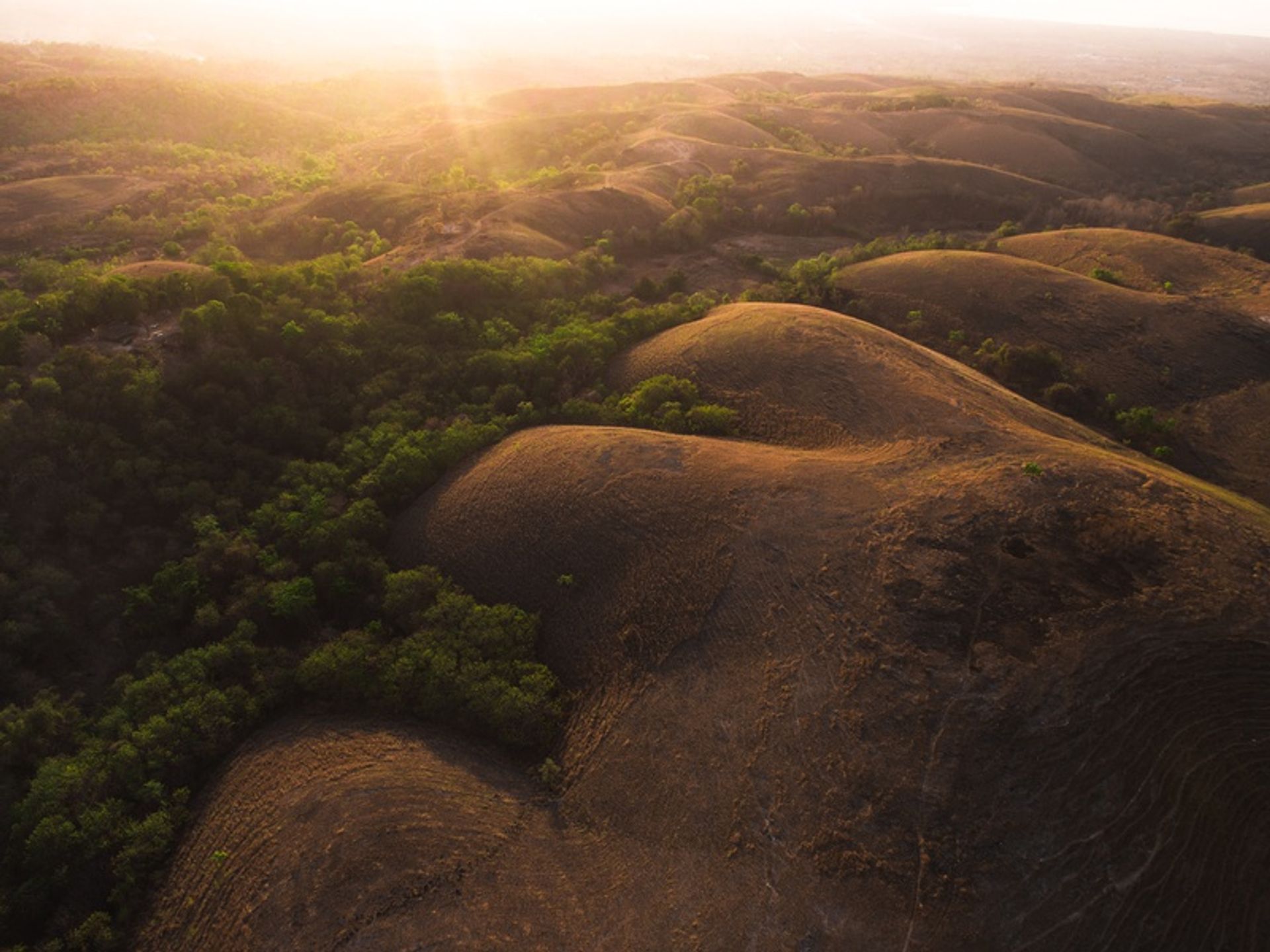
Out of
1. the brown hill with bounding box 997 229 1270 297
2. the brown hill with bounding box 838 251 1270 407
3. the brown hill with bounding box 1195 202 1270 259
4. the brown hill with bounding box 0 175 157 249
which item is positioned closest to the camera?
the brown hill with bounding box 838 251 1270 407

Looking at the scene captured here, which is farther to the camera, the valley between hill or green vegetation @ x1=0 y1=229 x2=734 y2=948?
green vegetation @ x1=0 y1=229 x2=734 y2=948

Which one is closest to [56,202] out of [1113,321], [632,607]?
[632,607]

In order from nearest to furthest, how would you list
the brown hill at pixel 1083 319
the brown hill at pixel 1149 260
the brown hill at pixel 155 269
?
the brown hill at pixel 155 269, the brown hill at pixel 1083 319, the brown hill at pixel 1149 260

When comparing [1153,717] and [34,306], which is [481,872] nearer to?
[1153,717]

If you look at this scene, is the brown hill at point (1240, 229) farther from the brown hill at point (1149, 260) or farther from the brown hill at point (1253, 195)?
the brown hill at point (1253, 195)

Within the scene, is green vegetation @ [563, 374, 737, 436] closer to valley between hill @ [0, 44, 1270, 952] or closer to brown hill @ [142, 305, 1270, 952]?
valley between hill @ [0, 44, 1270, 952]

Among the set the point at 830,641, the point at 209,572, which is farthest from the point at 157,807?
the point at 830,641

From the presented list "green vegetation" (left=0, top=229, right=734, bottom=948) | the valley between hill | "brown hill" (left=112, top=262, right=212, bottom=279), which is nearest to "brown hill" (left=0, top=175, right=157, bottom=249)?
the valley between hill

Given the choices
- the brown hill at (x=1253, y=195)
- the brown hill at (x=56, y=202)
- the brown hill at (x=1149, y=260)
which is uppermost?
the brown hill at (x=56, y=202)

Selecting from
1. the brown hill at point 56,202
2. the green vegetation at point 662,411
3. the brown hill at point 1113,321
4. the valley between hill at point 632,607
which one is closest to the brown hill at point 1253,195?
the brown hill at point 1113,321

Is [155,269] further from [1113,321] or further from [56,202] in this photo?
[1113,321]
